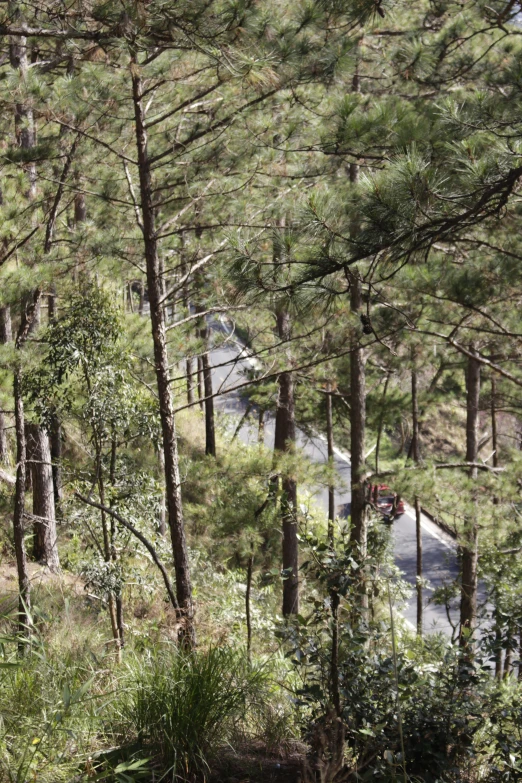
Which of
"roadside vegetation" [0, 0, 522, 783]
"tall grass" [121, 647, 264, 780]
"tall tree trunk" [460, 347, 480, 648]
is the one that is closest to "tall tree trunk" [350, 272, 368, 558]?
"roadside vegetation" [0, 0, 522, 783]

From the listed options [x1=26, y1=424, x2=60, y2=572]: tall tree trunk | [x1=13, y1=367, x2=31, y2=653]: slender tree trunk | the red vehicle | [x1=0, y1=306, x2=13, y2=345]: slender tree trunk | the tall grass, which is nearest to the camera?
the tall grass

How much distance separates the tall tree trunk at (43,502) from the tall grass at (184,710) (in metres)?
5.47

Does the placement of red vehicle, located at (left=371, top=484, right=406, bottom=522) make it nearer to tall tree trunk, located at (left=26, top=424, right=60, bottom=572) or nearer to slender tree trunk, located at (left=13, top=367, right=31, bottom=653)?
slender tree trunk, located at (left=13, top=367, right=31, bottom=653)

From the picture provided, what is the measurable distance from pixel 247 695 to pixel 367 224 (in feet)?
8.04

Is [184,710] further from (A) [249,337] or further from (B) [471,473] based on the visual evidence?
(B) [471,473]

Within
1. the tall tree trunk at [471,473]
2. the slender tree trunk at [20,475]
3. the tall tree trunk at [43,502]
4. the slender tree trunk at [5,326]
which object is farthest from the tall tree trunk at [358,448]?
the slender tree trunk at [20,475]

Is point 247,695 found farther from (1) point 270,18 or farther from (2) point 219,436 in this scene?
(2) point 219,436

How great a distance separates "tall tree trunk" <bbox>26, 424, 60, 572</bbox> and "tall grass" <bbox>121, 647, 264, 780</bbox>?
5.47 meters

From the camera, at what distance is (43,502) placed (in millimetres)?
9328

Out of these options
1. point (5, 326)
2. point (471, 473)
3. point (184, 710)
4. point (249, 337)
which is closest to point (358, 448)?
point (471, 473)

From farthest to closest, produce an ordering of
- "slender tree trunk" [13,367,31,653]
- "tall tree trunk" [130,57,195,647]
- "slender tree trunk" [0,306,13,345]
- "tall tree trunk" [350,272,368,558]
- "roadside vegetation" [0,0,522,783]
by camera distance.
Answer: "tall tree trunk" [350,272,368,558]
"slender tree trunk" [0,306,13,345]
"tall tree trunk" [130,57,195,647]
"slender tree trunk" [13,367,31,653]
"roadside vegetation" [0,0,522,783]

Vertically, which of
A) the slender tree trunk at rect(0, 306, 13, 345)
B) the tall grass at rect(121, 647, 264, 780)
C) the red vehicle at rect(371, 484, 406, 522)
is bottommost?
the tall grass at rect(121, 647, 264, 780)

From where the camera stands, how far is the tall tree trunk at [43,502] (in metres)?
8.62

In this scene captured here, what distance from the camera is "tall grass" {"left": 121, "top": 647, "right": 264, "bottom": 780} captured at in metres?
2.94
